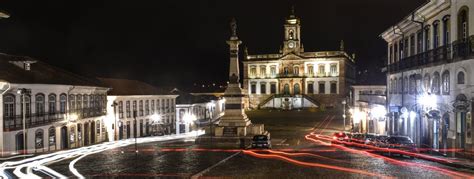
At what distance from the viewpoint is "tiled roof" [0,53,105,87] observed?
3028 centimetres

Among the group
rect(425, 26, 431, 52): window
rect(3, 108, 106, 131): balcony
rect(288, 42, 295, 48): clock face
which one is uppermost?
rect(288, 42, 295, 48): clock face

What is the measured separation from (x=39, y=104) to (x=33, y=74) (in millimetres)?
2294

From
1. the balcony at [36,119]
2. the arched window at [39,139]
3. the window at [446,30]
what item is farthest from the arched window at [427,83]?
the arched window at [39,139]

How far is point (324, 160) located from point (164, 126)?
36992 mm

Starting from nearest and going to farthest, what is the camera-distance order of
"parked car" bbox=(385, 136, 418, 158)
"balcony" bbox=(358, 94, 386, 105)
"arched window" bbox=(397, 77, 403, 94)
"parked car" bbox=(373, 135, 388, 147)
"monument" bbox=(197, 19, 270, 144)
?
1. "parked car" bbox=(385, 136, 418, 158)
2. "parked car" bbox=(373, 135, 388, 147)
3. "arched window" bbox=(397, 77, 403, 94)
4. "monument" bbox=(197, 19, 270, 144)
5. "balcony" bbox=(358, 94, 386, 105)

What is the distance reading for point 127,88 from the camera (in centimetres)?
5184

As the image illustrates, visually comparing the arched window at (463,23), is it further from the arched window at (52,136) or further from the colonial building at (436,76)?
the arched window at (52,136)

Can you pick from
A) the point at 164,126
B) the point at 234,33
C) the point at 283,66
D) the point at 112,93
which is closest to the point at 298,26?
→ the point at 283,66

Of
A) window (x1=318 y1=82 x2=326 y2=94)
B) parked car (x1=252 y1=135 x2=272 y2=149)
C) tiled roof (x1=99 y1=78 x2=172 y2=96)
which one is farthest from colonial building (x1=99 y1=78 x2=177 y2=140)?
window (x1=318 y1=82 x2=326 y2=94)

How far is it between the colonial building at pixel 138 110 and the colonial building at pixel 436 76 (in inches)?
1007

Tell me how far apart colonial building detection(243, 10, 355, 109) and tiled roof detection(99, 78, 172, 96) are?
42.1 metres

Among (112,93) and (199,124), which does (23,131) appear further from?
(199,124)

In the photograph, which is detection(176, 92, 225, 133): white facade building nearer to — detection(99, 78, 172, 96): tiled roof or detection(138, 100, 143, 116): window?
detection(99, 78, 172, 96): tiled roof

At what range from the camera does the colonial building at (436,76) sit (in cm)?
2017
